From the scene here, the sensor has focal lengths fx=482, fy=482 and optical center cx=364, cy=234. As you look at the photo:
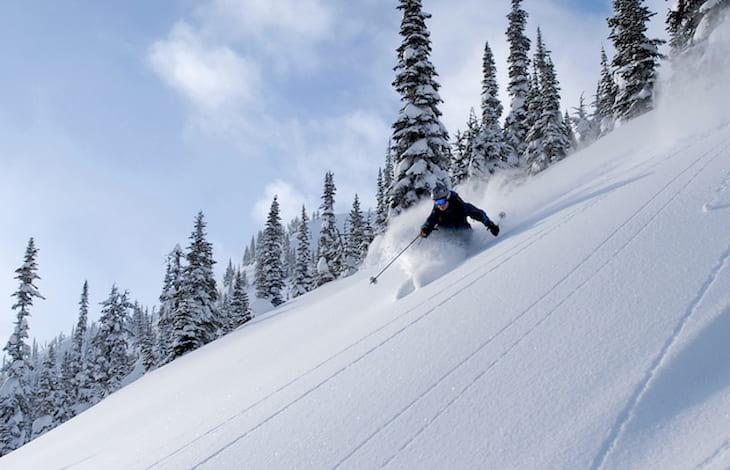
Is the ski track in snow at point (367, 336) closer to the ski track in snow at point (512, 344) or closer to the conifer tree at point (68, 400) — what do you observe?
the ski track in snow at point (512, 344)

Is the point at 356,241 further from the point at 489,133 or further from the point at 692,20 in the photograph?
the point at 692,20

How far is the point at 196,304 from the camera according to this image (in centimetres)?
2892

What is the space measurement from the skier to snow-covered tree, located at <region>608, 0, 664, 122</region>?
2048cm

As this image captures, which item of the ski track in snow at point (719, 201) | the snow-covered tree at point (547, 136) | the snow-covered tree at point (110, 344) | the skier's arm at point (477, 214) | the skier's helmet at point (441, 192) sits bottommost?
the snow-covered tree at point (110, 344)

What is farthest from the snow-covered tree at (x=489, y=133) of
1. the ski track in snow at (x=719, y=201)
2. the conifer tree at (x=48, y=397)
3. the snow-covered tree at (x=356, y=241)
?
the conifer tree at (x=48, y=397)

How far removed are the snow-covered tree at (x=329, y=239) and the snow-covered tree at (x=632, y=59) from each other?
26.0 meters

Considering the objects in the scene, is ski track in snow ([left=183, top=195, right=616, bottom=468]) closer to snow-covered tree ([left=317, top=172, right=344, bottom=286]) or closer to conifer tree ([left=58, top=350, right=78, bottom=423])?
snow-covered tree ([left=317, top=172, right=344, bottom=286])

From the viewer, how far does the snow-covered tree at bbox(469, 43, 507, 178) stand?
3425cm

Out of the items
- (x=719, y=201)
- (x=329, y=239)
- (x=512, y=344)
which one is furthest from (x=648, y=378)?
(x=329, y=239)

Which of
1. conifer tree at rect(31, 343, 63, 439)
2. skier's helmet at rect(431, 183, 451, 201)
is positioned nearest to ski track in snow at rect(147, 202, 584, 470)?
skier's helmet at rect(431, 183, 451, 201)

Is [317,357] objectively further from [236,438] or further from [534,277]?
[534,277]

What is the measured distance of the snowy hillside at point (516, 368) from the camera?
3156 mm

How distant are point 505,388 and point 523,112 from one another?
1464 inches

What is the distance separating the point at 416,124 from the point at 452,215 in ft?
43.9
